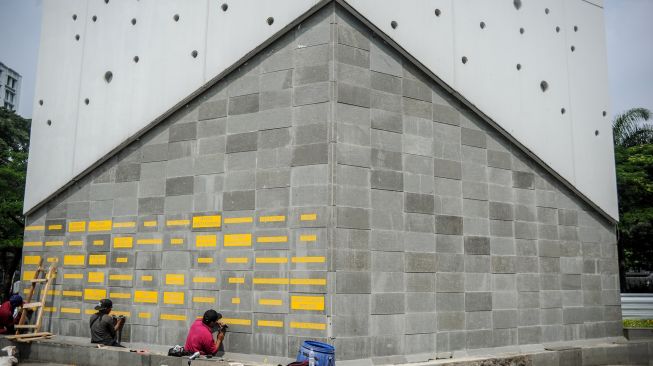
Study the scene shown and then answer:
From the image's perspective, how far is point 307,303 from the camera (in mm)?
10539

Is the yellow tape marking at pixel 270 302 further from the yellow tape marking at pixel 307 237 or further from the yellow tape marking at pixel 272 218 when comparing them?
the yellow tape marking at pixel 272 218

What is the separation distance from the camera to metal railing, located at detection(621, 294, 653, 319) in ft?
75.6

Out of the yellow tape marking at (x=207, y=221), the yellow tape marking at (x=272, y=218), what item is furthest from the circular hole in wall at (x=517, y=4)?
the yellow tape marking at (x=207, y=221)

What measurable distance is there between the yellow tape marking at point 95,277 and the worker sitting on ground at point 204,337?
350cm

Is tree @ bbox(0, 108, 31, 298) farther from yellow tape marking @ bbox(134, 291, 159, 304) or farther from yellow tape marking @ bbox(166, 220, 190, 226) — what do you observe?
yellow tape marking @ bbox(166, 220, 190, 226)

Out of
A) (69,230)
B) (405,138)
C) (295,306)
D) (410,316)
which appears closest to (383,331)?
(410,316)

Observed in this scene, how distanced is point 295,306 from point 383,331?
5.75ft

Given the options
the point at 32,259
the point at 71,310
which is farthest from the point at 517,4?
the point at 32,259

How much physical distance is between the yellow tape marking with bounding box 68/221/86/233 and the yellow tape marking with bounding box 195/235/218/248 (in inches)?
145

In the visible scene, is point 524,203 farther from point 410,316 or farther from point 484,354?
point 410,316

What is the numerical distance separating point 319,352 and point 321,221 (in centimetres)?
239

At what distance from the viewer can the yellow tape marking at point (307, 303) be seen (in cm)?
1041

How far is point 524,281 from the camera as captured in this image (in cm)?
1382

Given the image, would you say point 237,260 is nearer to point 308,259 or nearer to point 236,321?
point 236,321
